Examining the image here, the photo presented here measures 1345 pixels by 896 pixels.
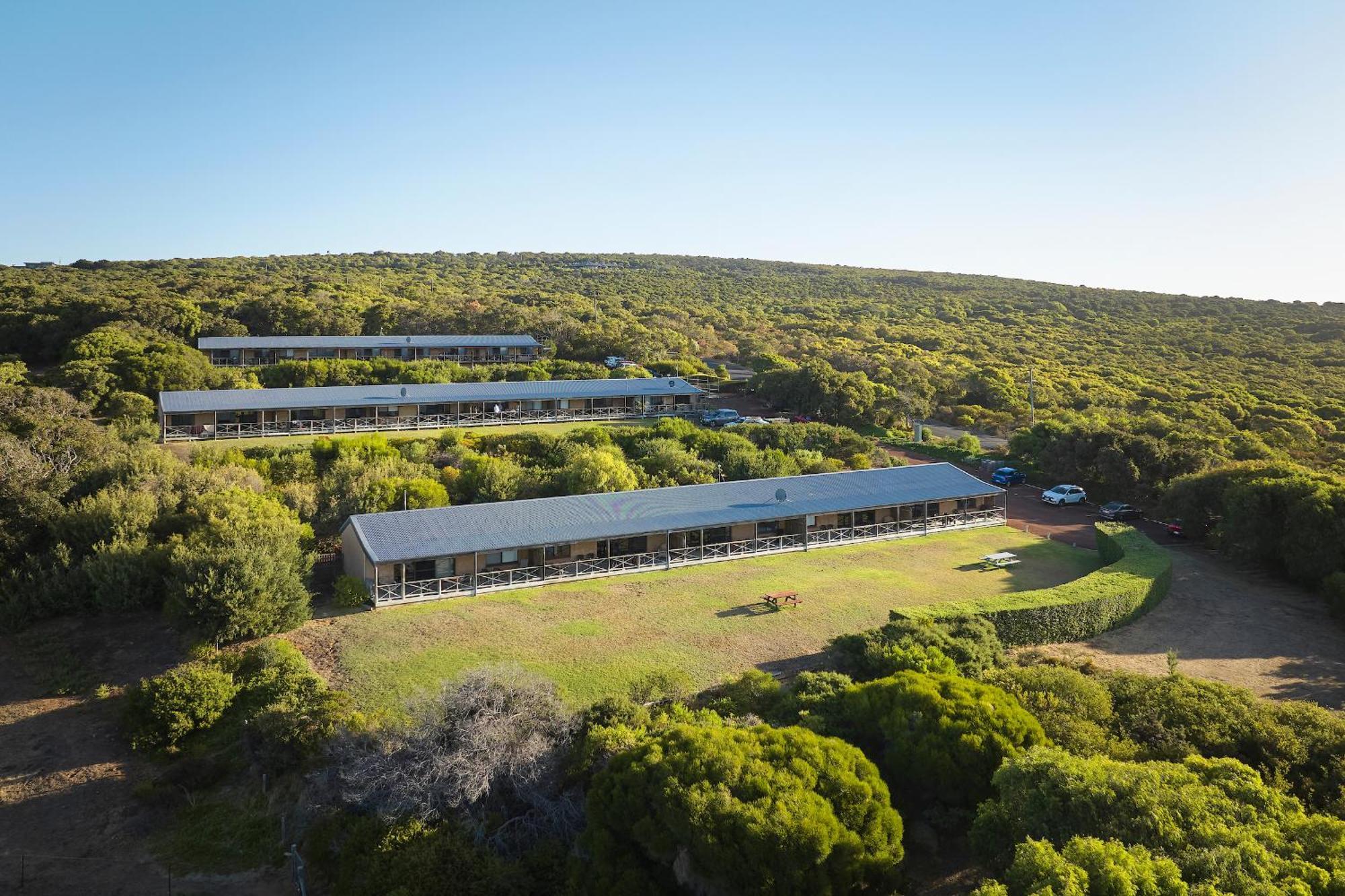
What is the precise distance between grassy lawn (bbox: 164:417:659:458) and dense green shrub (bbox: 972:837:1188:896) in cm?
3732

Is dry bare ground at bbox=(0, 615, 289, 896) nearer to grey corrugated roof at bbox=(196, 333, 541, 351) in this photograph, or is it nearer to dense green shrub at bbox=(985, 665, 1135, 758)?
dense green shrub at bbox=(985, 665, 1135, 758)

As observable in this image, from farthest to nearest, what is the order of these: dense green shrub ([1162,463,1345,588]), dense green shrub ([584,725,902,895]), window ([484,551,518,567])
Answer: dense green shrub ([1162,463,1345,588]) < window ([484,551,518,567]) < dense green shrub ([584,725,902,895])

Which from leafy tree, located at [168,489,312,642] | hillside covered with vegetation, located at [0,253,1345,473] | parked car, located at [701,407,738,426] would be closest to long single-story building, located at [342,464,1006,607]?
leafy tree, located at [168,489,312,642]

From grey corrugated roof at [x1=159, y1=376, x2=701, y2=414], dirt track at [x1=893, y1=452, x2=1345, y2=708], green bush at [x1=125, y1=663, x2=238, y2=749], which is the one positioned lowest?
green bush at [x1=125, y1=663, x2=238, y2=749]

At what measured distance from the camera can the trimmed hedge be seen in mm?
24078

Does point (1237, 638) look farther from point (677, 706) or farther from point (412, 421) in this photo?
point (412, 421)

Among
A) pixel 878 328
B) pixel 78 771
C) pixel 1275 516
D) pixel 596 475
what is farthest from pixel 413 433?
pixel 878 328

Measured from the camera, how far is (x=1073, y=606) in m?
A: 25.0

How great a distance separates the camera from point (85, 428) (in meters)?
36.9

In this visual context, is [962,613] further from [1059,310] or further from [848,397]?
[1059,310]

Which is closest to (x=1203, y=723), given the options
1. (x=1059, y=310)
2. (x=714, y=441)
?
(x=714, y=441)

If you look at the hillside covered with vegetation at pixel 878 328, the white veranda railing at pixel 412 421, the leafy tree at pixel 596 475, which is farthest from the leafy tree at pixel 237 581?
the hillside covered with vegetation at pixel 878 328

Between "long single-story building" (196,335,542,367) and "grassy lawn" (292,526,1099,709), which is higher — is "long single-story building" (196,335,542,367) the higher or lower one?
the higher one

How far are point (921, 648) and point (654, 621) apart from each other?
828cm
